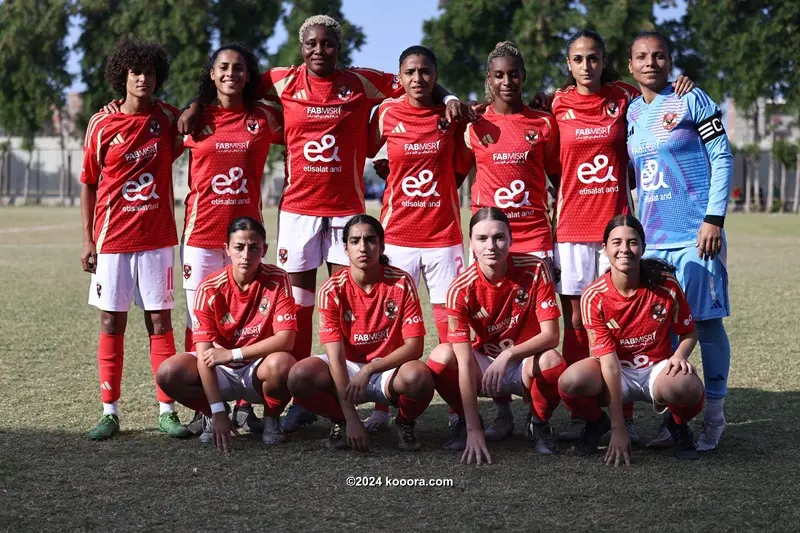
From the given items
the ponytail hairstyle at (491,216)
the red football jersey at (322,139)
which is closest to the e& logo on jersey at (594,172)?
the ponytail hairstyle at (491,216)

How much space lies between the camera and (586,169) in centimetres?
543

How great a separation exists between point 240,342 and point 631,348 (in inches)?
79.7

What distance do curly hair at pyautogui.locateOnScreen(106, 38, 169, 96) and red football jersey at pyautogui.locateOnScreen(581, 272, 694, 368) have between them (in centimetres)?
272

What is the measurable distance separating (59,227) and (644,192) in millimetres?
23840

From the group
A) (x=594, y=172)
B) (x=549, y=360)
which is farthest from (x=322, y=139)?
(x=549, y=360)

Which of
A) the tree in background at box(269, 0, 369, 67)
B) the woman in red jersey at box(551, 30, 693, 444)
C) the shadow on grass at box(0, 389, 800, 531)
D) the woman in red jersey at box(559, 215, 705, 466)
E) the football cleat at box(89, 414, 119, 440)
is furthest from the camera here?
the tree in background at box(269, 0, 369, 67)

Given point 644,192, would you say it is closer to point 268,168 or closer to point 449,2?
point 449,2

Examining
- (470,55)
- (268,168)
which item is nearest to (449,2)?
(470,55)

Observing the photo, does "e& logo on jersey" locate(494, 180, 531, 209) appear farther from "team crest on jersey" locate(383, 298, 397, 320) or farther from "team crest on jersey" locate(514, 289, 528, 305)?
"team crest on jersey" locate(383, 298, 397, 320)

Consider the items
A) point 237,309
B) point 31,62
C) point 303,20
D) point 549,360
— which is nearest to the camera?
point 549,360

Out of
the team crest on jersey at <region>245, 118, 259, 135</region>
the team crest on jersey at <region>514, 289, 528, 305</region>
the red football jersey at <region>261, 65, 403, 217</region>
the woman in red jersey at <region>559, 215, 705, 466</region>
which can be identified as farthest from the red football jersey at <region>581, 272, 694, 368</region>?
the team crest on jersey at <region>245, 118, 259, 135</region>

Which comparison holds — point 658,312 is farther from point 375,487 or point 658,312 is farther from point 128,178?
point 128,178

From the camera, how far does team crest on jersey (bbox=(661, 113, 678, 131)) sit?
16.9ft

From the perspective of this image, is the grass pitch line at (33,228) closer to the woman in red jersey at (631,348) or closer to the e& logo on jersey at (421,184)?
the e& logo on jersey at (421,184)
